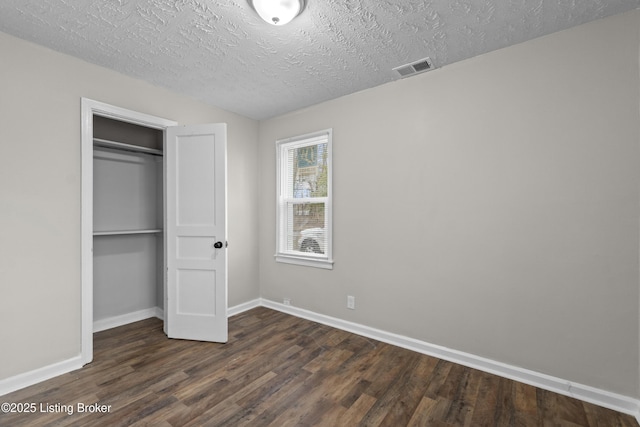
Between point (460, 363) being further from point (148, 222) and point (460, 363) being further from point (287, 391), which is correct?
point (148, 222)

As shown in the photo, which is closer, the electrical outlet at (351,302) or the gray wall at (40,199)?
the gray wall at (40,199)

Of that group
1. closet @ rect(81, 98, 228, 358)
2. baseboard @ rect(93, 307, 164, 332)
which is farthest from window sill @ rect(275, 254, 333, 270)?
baseboard @ rect(93, 307, 164, 332)

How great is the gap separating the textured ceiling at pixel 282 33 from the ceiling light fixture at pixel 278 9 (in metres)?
0.08

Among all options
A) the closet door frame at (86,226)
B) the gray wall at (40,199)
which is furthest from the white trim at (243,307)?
the gray wall at (40,199)

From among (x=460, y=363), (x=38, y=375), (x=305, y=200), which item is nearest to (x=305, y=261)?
(x=305, y=200)

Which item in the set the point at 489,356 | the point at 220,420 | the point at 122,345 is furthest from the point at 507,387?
the point at 122,345

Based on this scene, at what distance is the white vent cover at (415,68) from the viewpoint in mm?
2479

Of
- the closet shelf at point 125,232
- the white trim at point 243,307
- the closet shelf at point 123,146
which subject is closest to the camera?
the closet shelf at point 123,146

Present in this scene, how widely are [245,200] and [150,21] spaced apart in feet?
7.26

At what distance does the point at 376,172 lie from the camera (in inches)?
117

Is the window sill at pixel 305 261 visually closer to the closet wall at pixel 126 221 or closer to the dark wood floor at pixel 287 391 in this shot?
the dark wood floor at pixel 287 391

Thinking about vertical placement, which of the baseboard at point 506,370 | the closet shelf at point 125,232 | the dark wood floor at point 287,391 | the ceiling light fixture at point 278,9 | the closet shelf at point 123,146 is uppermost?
the ceiling light fixture at point 278,9

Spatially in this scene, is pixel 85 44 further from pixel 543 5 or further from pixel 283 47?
pixel 543 5

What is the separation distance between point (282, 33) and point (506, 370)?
9.98 ft
